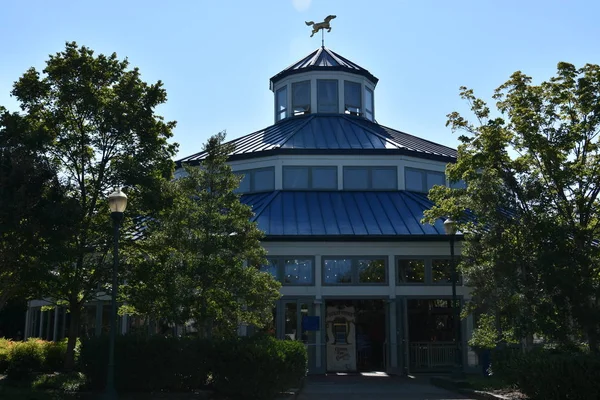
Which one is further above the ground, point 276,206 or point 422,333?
point 276,206

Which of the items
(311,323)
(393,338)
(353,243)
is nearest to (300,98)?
(353,243)

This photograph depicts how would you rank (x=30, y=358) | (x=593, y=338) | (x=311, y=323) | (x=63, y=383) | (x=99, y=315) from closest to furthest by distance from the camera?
(x=593, y=338)
(x=63, y=383)
(x=30, y=358)
(x=311, y=323)
(x=99, y=315)

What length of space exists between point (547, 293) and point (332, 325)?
40.2 ft

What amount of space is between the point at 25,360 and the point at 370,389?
10719 mm

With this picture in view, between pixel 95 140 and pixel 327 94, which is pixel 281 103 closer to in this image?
pixel 327 94

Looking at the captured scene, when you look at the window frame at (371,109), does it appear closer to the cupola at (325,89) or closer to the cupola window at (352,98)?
the cupola at (325,89)

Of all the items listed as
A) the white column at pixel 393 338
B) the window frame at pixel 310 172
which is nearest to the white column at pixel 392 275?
the white column at pixel 393 338

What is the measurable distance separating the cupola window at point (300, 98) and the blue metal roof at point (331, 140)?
542mm

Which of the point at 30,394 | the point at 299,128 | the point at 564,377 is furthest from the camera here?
the point at 299,128

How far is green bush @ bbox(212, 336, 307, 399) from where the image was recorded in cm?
1588

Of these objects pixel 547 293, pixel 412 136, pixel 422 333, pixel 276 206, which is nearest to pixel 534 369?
pixel 547 293

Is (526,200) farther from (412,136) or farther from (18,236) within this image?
(412,136)

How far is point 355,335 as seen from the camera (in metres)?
28.0

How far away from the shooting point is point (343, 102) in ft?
115
